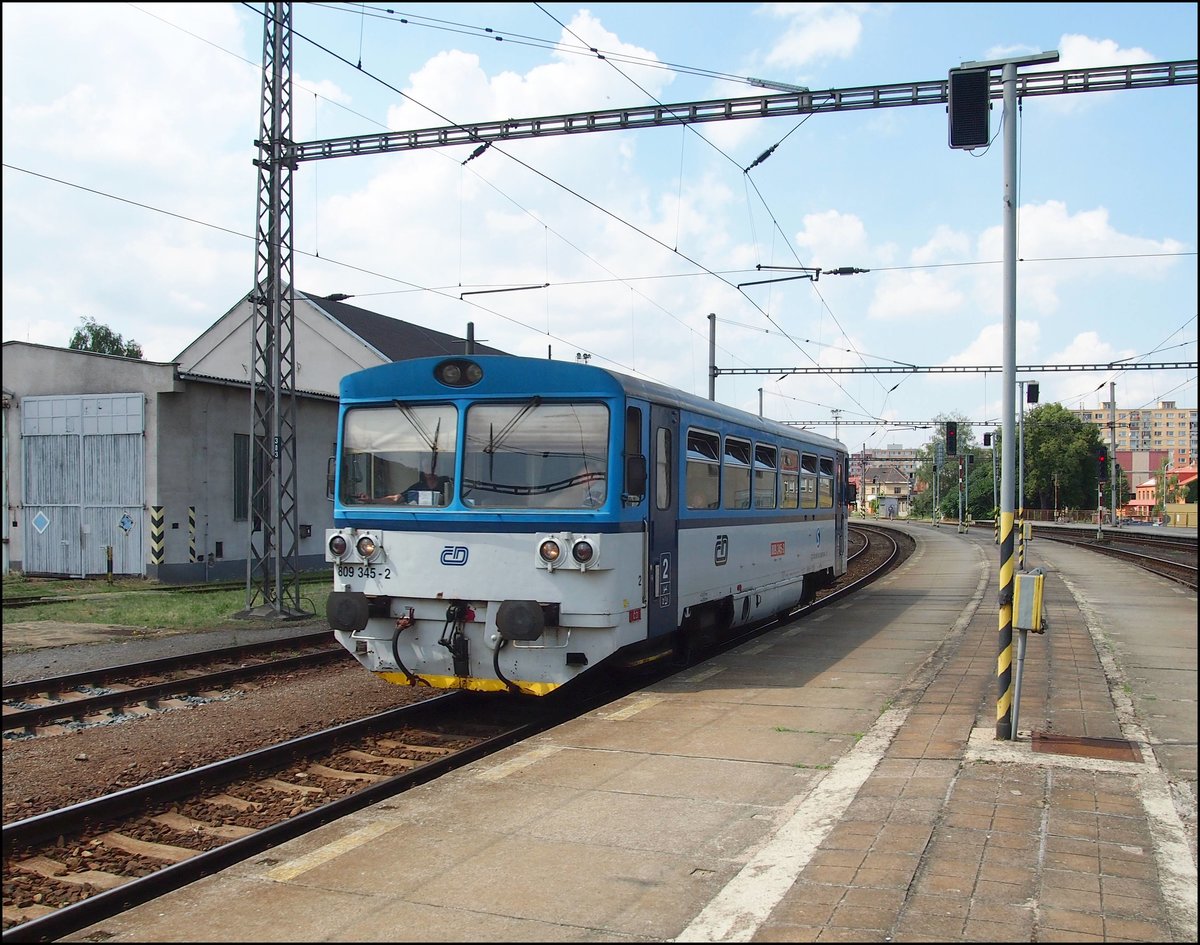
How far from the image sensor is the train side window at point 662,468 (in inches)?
369

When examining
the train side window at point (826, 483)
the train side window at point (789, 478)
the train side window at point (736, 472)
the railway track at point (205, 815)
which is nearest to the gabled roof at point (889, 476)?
the train side window at point (826, 483)

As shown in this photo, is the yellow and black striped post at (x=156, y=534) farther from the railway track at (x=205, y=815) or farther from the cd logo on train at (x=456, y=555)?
the cd logo on train at (x=456, y=555)

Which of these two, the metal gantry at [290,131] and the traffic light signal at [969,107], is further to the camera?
the metal gantry at [290,131]

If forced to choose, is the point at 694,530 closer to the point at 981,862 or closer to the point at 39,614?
the point at 981,862

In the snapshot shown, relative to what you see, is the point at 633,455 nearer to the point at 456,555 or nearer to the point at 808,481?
the point at 456,555

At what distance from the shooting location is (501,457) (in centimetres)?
869

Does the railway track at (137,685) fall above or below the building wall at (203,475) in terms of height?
below

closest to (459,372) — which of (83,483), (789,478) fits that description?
(789,478)

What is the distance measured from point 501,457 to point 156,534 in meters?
18.2

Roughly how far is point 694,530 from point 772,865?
564 centimetres

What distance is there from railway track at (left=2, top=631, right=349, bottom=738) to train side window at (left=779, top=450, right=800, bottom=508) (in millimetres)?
6286

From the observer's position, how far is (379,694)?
34.2ft

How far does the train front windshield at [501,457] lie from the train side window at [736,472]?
3216mm

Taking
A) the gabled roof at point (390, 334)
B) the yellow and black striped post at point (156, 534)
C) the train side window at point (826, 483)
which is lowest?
the yellow and black striped post at point (156, 534)
